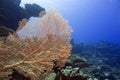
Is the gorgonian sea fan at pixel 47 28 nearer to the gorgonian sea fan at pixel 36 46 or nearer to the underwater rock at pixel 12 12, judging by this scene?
the gorgonian sea fan at pixel 36 46

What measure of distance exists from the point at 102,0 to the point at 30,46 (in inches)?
3285

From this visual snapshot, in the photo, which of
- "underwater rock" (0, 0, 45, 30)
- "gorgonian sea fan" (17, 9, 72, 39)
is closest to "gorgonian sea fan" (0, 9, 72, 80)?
"gorgonian sea fan" (17, 9, 72, 39)

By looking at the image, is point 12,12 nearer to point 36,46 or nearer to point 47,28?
point 47,28

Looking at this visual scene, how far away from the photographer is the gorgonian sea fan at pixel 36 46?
3447mm

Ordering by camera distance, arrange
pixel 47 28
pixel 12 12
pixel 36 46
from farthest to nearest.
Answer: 1. pixel 12 12
2. pixel 47 28
3. pixel 36 46

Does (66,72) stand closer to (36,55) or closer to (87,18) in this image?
(36,55)

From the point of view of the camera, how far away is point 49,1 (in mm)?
91250

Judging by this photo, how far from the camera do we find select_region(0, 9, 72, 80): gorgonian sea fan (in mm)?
3447

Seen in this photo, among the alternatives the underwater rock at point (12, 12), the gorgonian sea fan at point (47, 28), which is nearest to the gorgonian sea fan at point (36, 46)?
the gorgonian sea fan at point (47, 28)

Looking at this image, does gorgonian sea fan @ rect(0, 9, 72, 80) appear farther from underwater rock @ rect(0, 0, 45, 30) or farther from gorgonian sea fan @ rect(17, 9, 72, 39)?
underwater rock @ rect(0, 0, 45, 30)

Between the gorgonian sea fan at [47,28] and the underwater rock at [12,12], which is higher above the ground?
the underwater rock at [12,12]

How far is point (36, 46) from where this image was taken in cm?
358

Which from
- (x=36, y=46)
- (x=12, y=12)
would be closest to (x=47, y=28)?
(x=36, y=46)

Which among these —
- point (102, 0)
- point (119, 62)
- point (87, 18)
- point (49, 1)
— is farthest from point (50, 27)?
point (87, 18)
